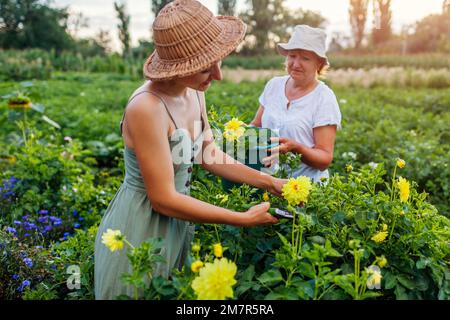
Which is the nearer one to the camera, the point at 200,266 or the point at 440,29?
the point at 200,266

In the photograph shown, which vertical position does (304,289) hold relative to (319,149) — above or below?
below

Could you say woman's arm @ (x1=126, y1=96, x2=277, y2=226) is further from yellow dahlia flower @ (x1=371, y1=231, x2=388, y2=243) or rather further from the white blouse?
the white blouse

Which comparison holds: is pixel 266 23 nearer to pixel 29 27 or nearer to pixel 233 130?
pixel 29 27

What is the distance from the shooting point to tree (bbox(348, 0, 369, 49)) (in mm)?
19656

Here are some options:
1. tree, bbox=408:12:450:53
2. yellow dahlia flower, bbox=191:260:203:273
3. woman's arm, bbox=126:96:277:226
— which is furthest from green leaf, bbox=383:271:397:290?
tree, bbox=408:12:450:53

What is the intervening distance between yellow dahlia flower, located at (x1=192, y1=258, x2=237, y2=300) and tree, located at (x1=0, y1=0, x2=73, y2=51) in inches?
1455

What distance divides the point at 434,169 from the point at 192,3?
3.16 meters

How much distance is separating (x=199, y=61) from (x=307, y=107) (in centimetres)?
108

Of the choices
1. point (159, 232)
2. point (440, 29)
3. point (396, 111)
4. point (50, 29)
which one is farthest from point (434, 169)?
point (50, 29)

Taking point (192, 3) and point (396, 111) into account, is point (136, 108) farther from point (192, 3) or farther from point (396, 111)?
point (396, 111)

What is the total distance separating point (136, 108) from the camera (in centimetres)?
151

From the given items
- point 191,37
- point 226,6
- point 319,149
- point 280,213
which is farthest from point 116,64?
point 280,213

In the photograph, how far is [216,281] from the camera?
1.25m
